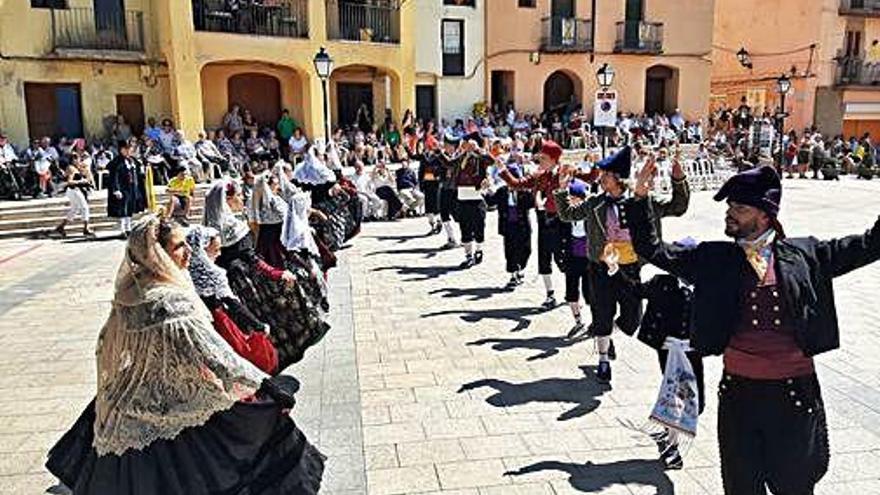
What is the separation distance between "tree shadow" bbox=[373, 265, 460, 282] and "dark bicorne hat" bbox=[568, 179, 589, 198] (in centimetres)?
402

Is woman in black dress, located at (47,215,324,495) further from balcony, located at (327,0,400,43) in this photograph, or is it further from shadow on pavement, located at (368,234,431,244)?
balcony, located at (327,0,400,43)

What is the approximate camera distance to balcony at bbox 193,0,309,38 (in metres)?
21.0

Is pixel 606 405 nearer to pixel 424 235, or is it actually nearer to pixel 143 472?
pixel 143 472

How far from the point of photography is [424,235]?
14.0m

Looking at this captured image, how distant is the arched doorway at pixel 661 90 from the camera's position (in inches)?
1262

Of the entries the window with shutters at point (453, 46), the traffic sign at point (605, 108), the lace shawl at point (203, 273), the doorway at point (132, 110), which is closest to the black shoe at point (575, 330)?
the lace shawl at point (203, 273)

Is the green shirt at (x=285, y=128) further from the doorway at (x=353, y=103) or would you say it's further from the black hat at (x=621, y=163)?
the black hat at (x=621, y=163)

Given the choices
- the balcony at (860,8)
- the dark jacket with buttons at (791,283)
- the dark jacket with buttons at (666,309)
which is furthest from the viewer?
the balcony at (860,8)

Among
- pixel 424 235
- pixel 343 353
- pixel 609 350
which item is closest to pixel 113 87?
pixel 424 235

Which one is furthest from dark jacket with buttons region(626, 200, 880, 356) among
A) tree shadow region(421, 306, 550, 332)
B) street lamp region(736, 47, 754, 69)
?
street lamp region(736, 47, 754, 69)

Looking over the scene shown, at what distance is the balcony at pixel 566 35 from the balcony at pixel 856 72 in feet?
43.2

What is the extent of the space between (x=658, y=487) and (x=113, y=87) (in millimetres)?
20622

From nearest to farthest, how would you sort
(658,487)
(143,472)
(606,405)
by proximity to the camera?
(143,472) → (658,487) → (606,405)

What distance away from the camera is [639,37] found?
3028 cm
